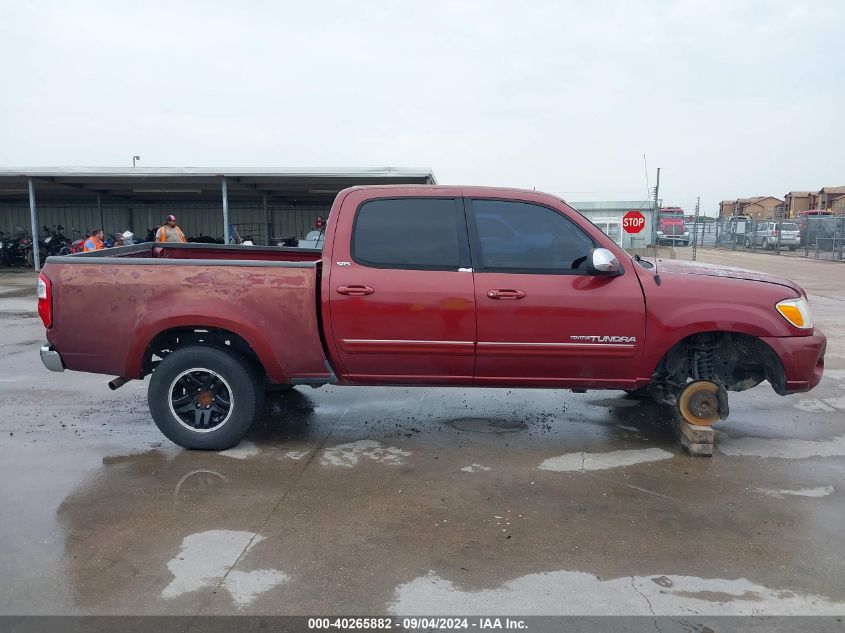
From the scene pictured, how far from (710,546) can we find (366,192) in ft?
10.8

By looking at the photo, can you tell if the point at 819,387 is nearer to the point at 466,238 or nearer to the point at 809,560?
the point at 809,560

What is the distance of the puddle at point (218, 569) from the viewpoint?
3248mm

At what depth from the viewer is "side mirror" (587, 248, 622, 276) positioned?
4625mm

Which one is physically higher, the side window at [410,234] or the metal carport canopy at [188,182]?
the metal carport canopy at [188,182]

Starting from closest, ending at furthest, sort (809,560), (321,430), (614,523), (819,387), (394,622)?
1. (394,622)
2. (809,560)
3. (614,523)
4. (321,430)
5. (819,387)

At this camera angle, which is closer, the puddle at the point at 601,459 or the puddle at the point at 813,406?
the puddle at the point at 601,459

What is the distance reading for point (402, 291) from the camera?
15.8ft

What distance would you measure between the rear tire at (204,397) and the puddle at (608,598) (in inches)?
88.5

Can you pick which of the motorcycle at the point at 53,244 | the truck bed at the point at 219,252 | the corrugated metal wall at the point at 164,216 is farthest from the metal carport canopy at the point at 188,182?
Answer: the truck bed at the point at 219,252

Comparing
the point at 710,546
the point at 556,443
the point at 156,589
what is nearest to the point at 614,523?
the point at 710,546

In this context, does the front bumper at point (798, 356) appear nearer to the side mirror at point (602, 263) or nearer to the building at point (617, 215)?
the side mirror at point (602, 263)

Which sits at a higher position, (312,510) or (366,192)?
(366,192)

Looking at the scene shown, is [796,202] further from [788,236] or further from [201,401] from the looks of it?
[201,401]

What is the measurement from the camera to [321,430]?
5680 millimetres
